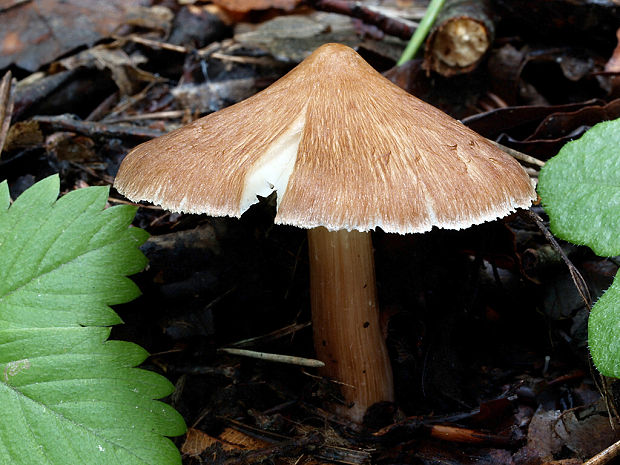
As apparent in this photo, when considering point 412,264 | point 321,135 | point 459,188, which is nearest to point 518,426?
point 412,264

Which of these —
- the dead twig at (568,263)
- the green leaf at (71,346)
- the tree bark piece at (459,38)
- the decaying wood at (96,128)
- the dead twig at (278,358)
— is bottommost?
the dead twig at (278,358)

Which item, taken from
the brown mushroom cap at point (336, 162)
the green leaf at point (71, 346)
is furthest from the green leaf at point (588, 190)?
the green leaf at point (71, 346)

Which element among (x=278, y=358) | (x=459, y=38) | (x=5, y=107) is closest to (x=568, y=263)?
(x=278, y=358)

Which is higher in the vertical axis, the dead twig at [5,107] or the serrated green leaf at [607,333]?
the serrated green leaf at [607,333]

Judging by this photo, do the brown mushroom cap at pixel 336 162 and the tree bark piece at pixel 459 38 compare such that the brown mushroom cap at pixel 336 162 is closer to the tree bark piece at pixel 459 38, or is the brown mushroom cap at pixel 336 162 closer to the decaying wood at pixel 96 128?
the decaying wood at pixel 96 128

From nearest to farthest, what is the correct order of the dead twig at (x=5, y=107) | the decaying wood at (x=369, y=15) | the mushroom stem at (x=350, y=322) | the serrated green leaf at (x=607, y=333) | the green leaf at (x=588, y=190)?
the serrated green leaf at (x=607, y=333) < the green leaf at (x=588, y=190) < the mushroom stem at (x=350, y=322) < the dead twig at (x=5, y=107) < the decaying wood at (x=369, y=15)

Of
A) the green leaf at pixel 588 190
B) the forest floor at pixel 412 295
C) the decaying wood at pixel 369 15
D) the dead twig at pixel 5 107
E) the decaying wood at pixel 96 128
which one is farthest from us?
the decaying wood at pixel 369 15
